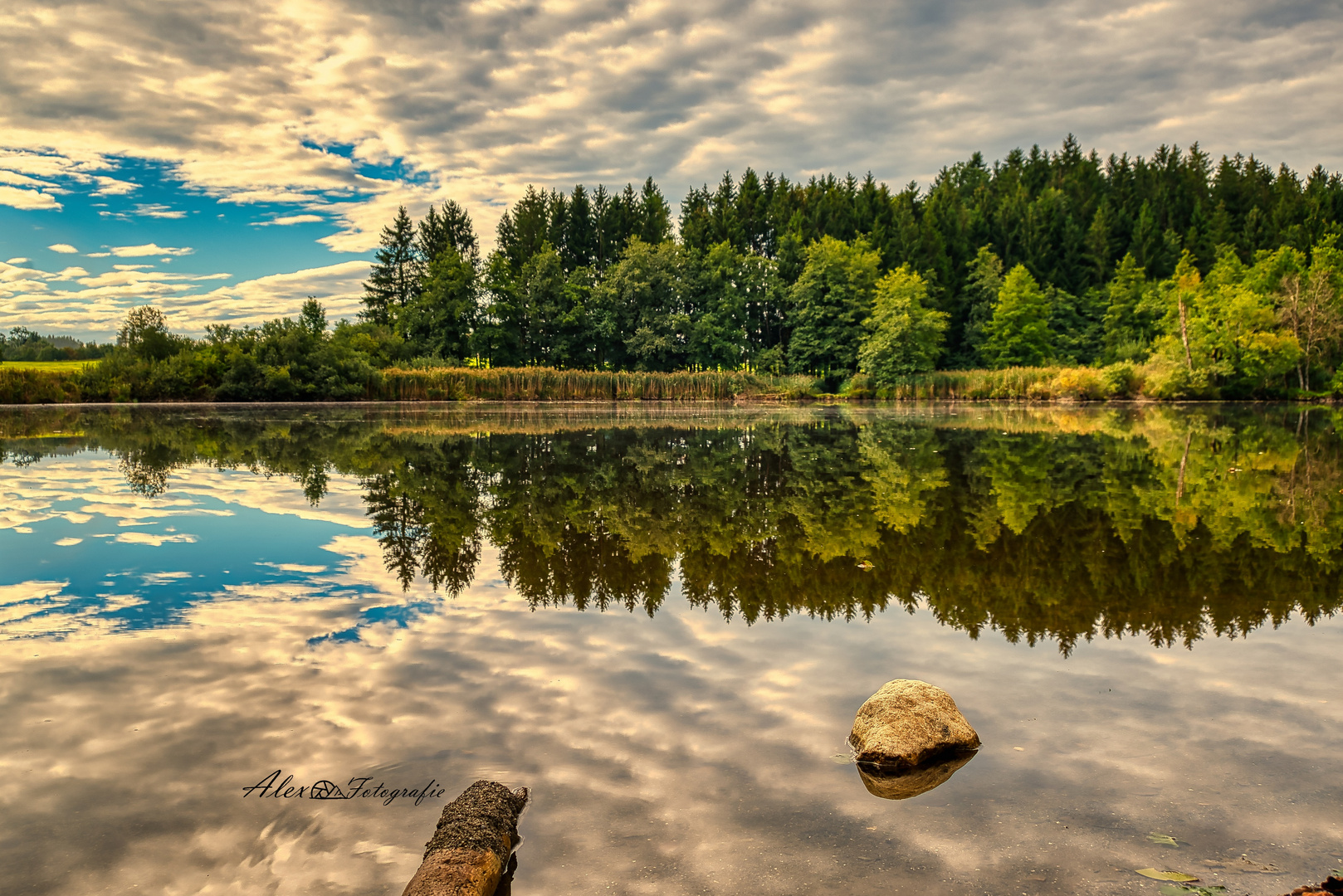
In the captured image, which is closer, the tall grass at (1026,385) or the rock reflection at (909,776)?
the rock reflection at (909,776)

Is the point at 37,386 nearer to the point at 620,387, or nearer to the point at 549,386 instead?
the point at 549,386

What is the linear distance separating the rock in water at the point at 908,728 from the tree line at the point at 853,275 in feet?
171

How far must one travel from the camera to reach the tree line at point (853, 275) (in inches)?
2421

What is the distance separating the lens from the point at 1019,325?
2539 inches

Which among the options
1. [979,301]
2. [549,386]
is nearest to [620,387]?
[549,386]

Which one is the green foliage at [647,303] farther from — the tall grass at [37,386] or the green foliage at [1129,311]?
the tall grass at [37,386]

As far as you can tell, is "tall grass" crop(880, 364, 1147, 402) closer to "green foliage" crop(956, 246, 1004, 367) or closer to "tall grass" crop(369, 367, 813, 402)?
"tall grass" crop(369, 367, 813, 402)

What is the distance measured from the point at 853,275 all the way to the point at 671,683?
63.7 m

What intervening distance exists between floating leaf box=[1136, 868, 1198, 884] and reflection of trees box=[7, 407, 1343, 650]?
241cm

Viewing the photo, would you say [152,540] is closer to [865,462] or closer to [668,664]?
[668,664]

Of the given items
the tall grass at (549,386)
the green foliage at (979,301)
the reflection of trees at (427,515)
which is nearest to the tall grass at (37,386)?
the tall grass at (549,386)

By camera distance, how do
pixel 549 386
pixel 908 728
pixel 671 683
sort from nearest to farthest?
pixel 908 728 → pixel 671 683 → pixel 549 386

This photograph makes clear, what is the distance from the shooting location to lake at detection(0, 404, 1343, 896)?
2.78m

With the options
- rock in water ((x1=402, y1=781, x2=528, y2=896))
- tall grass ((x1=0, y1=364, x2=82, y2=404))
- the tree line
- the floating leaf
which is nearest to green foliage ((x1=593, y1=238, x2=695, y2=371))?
the tree line
